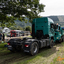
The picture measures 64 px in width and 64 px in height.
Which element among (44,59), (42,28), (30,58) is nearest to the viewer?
(44,59)

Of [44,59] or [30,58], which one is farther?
[30,58]

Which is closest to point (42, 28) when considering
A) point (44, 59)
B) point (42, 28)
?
point (42, 28)

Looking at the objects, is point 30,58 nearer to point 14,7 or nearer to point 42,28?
point 42,28

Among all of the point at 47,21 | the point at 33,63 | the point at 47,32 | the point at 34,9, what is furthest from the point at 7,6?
the point at 33,63

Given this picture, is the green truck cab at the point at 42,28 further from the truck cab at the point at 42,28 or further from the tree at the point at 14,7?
the tree at the point at 14,7

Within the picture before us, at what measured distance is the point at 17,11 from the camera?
9438 millimetres

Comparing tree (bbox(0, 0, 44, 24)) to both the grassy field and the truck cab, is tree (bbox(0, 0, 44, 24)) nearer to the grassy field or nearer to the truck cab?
the truck cab

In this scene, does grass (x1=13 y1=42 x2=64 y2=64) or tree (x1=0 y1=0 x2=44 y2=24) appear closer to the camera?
grass (x1=13 y1=42 x2=64 y2=64)

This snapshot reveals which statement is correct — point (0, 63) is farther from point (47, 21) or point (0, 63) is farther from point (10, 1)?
point (10, 1)

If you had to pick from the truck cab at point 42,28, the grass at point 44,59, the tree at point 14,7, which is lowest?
the grass at point 44,59

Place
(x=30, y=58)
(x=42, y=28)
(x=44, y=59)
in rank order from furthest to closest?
(x=42, y=28) < (x=30, y=58) < (x=44, y=59)

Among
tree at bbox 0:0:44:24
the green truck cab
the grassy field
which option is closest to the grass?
the grassy field

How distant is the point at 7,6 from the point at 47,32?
18.7 ft

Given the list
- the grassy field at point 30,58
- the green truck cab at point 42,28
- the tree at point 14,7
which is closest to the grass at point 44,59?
the grassy field at point 30,58
